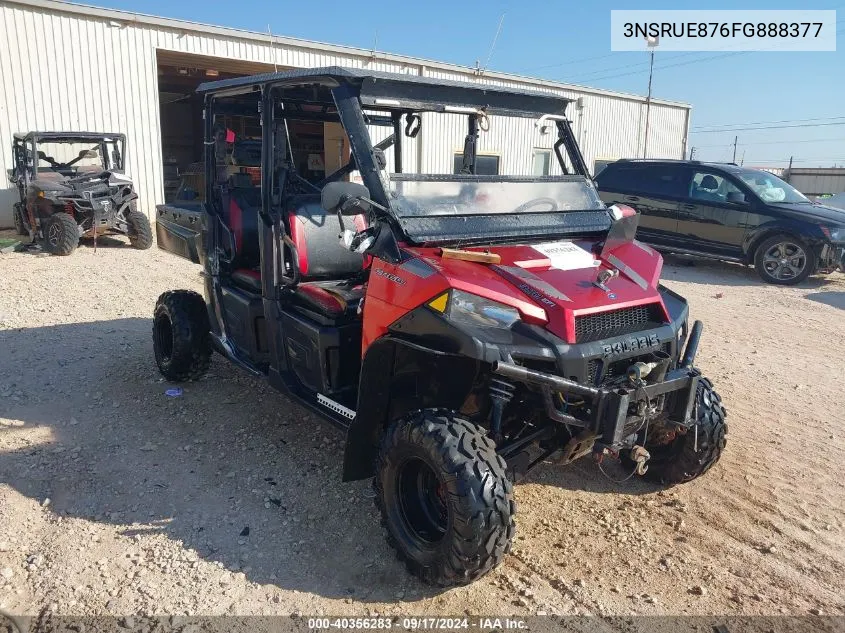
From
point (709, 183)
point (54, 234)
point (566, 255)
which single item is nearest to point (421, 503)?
point (566, 255)

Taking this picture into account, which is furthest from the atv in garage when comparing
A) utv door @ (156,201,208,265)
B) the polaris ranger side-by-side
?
the polaris ranger side-by-side

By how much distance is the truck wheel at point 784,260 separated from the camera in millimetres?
9945

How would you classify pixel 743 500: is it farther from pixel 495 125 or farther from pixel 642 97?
pixel 642 97

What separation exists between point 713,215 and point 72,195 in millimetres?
10704

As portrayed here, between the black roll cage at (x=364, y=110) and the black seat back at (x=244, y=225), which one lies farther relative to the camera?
the black seat back at (x=244, y=225)

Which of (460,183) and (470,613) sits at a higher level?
(460,183)

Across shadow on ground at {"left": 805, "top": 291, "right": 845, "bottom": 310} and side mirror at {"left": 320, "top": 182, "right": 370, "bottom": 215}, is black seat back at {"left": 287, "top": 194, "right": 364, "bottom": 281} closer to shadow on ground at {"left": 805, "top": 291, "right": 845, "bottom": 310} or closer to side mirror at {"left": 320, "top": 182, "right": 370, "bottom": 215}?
side mirror at {"left": 320, "top": 182, "right": 370, "bottom": 215}

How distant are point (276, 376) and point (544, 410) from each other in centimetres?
189

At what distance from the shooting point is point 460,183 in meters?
3.65

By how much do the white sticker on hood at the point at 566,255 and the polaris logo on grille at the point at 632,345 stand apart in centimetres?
52

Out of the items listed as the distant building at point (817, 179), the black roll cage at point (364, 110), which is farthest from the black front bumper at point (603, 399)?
the distant building at point (817, 179)

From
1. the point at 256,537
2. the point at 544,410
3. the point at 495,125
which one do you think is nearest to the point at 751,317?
the point at 495,125

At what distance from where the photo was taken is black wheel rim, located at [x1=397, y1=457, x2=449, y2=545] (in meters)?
3.15

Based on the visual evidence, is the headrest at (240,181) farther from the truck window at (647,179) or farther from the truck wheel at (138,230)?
the truck window at (647,179)
